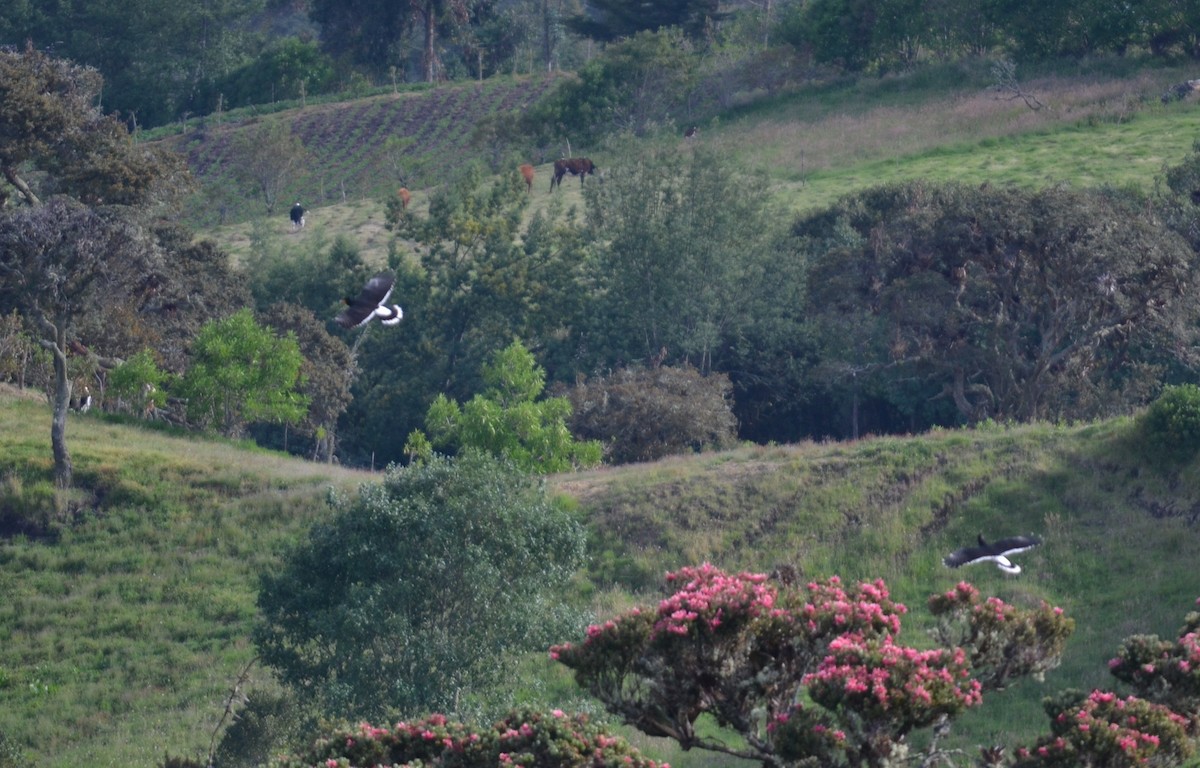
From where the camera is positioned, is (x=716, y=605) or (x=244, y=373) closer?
(x=716, y=605)

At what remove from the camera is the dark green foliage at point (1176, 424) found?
91.3 feet

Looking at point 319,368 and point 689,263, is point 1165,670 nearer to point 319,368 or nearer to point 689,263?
point 319,368

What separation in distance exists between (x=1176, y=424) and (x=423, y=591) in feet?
47.7

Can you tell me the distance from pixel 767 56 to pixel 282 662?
56245mm

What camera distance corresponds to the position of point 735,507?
96.0ft

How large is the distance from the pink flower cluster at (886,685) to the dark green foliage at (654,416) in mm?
24721

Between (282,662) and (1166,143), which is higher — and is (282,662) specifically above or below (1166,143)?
below

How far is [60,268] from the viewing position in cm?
3128

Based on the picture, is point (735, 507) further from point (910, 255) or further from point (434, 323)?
point (434, 323)

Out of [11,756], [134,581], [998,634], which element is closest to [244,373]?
[134,581]

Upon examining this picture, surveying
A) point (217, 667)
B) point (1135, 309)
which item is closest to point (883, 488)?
point (1135, 309)

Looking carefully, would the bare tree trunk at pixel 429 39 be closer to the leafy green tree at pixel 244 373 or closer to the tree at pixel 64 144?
the tree at pixel 64 144

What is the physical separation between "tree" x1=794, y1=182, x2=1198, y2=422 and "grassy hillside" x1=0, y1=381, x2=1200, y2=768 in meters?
5.59

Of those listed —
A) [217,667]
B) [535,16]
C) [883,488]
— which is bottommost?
[217,667]
